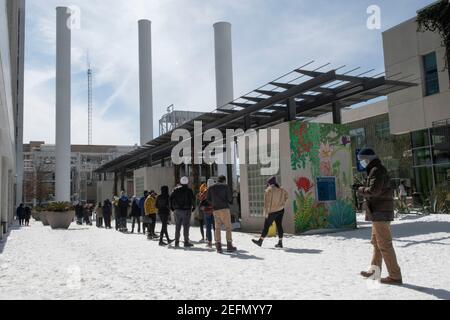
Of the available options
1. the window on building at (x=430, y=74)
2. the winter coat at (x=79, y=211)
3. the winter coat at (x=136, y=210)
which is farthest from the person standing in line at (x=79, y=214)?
the window on building at (x=430, y=74)

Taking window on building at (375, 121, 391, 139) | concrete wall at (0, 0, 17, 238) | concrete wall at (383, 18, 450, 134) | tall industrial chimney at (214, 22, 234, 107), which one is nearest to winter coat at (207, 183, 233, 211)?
concrete wall at (0, 0, 17, 238)

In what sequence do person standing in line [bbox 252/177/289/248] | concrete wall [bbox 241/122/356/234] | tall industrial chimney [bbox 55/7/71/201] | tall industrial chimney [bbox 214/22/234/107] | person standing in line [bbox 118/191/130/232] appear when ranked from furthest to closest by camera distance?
tall industrial chimney [bbox 55/7/71/201]
tall industrial chimney [bbox 214/22/234/107]
person standing in line [bbox 118/191/130/232]
concrete wall [bbox 241/122/356/234]
person standing in line [bbox 252/177/289/248]

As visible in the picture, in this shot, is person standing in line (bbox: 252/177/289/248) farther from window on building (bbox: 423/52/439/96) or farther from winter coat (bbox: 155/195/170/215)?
window on building (bbox: 423/52/439/96)

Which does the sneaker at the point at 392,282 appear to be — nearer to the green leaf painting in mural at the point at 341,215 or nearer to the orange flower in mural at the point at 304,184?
the orange flower in mural at the point at 304,184

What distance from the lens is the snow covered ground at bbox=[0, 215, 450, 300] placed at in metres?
5.05

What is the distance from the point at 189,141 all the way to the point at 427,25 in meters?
14.2

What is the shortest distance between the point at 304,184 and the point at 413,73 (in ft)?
52.8

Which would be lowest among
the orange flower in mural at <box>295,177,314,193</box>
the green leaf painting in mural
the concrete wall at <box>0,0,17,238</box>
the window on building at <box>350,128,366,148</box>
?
the green leaf painting in mural

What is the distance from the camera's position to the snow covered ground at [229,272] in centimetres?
505

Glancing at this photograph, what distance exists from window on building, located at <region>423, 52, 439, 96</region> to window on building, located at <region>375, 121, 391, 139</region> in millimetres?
14288

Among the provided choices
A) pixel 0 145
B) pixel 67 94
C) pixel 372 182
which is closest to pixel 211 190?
pixel 372 182

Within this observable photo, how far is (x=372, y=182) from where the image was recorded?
523cm

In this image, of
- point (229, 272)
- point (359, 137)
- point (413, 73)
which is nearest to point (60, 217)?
point (229, 272)
